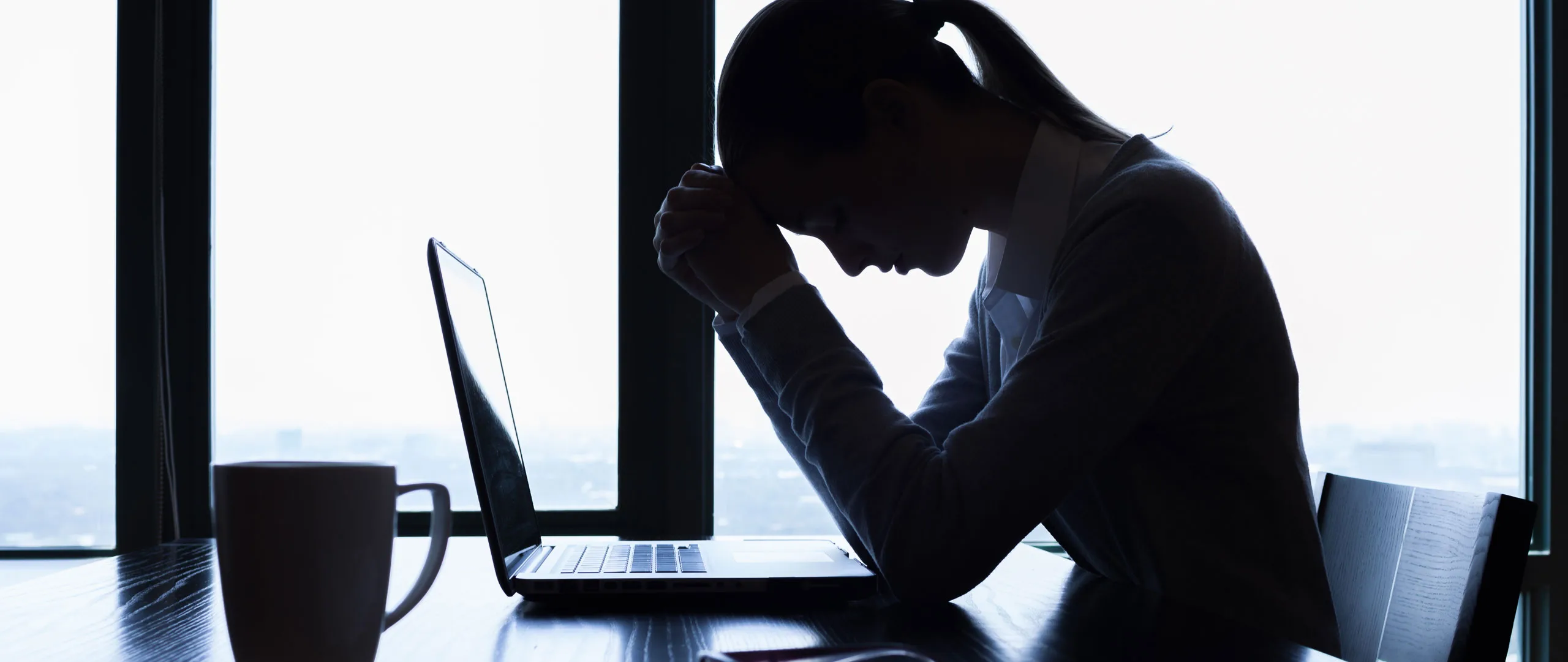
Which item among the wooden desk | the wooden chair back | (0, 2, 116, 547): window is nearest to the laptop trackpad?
the wooden desk

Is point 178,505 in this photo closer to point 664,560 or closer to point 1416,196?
point 664,560

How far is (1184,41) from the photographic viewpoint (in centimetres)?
187

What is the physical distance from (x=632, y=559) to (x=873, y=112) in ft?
1.43

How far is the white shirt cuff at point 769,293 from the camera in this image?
81cm

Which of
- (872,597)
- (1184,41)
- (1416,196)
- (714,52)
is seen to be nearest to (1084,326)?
(872,597)

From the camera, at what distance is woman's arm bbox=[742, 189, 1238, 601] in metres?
0.69

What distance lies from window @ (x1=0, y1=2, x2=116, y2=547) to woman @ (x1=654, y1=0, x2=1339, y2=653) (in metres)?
1.29

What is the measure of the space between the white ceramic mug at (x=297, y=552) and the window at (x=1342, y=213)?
4.45ft

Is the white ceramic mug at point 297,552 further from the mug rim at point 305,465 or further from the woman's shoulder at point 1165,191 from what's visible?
the woman's shoulder at point 1165,191

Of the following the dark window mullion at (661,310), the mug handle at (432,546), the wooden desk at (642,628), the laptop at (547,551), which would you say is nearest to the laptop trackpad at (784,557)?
the laptop at (547,551)

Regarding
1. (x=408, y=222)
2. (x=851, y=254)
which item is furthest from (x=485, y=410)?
(x=408, y=222)

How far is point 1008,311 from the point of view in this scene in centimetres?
99

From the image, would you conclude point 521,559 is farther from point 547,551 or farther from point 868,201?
point 868,201

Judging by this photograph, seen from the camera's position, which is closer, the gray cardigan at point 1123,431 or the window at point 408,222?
the gray cardigan at point 1123,431
